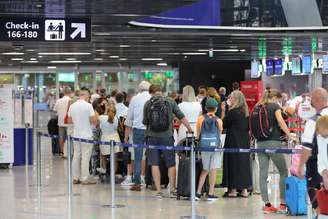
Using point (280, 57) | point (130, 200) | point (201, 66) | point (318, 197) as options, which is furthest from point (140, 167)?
point (201, 66)

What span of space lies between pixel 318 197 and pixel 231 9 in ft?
52.4

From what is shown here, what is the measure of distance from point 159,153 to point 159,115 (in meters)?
0.68

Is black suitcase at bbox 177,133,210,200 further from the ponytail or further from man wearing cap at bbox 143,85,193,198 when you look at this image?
the ponytail

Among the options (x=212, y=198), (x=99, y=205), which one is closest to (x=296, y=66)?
(x=212, y=198)

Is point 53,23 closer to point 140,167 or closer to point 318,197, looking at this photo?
point 140,167

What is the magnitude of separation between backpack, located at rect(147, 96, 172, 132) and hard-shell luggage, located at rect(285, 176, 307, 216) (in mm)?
2293

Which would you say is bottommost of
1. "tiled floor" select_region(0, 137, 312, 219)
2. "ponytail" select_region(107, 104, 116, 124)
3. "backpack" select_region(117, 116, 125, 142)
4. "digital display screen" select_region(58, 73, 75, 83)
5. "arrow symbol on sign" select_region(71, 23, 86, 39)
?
"tiled floor" select_region(0, 137, 312, 219)

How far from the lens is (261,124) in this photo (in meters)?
10.1

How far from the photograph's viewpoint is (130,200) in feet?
37.5

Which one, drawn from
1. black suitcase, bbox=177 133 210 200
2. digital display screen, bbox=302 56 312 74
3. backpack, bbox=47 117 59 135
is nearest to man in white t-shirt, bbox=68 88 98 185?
black suitcase, bbox=177 133 210 200

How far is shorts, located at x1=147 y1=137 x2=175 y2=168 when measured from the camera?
11.4 m

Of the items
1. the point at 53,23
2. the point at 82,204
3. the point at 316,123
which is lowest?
the point at 82,204

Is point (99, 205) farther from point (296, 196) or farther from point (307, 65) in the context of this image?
point (307, 65)

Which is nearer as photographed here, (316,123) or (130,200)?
(316,123)
